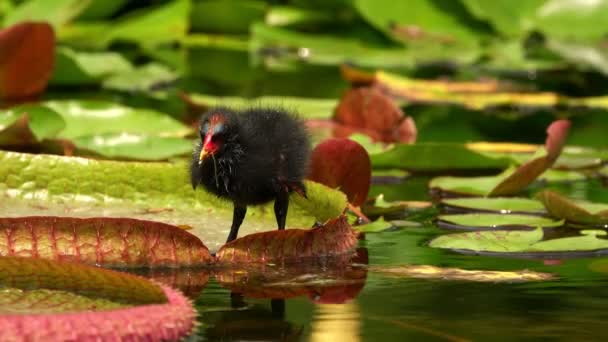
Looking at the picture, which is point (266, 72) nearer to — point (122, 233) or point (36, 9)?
point (36, 9)

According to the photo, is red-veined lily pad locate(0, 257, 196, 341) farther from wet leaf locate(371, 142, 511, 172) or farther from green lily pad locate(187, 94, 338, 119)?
green lily pad locate(187, 94, 338, 119)

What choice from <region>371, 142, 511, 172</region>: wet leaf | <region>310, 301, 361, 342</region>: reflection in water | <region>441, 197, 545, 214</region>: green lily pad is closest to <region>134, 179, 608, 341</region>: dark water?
<region>310, 301, 361, 342</region>: reflection in water

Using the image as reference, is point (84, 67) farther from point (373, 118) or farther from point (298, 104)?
point (373, 118)

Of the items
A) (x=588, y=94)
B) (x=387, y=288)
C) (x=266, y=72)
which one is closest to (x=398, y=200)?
(x=387, y=288)

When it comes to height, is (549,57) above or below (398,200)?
above

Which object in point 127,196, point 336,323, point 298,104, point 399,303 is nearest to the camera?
point 336,323

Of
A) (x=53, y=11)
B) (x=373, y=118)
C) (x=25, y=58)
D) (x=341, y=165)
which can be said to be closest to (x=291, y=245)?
(x=341, y=165)
